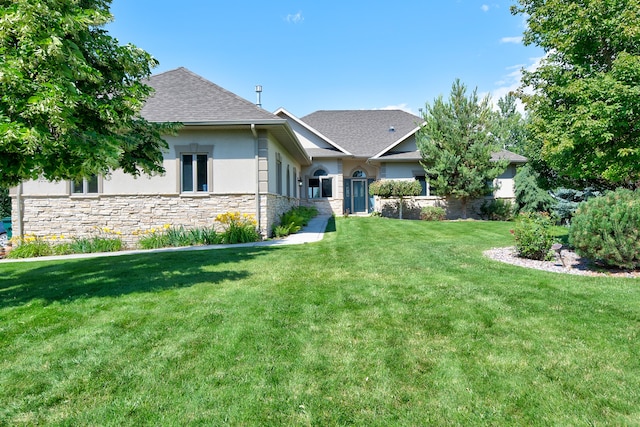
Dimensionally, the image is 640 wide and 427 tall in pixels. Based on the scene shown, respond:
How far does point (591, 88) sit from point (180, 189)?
1094 centimetres

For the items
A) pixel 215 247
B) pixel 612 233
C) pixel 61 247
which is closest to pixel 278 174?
pixel 215 247

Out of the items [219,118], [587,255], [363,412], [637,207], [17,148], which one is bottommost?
[363,412]

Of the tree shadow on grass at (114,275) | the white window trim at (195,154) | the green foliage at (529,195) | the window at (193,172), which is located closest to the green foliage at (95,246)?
the tree shadow on grass at (114,275)

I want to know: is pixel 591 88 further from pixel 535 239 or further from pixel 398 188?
pixel 398 188

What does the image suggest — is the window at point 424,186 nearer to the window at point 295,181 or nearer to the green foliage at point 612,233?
the window at point 295,181

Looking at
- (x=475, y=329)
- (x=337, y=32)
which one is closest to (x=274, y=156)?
(x=337, y=32)

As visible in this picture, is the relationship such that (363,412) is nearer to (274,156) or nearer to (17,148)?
(17,148)

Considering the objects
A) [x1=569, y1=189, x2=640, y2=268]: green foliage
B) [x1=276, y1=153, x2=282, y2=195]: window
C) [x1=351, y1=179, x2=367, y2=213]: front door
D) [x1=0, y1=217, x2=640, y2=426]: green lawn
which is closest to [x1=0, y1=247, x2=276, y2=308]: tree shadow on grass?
[x1=0, y1=217, x2=640, y2=426]: green lawn

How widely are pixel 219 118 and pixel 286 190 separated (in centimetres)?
541

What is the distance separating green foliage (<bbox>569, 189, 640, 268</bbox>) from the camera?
5812 mm

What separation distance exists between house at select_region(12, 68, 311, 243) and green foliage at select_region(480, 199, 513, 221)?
13.2 meters

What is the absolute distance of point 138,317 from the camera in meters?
4.07

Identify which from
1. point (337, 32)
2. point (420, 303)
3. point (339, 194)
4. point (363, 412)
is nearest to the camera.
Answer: point (363, 412)

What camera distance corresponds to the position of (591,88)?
643cm
